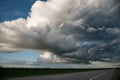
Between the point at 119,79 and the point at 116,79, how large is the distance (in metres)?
0.27

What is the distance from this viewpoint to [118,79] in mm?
21312

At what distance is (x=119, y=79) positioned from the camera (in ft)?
69.9

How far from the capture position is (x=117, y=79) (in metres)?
21.4

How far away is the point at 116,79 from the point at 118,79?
0.18 metres

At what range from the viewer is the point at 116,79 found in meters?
21.4

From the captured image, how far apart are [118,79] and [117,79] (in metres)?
0.09

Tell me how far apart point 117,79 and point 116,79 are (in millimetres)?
93

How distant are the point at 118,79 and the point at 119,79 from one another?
88mm
